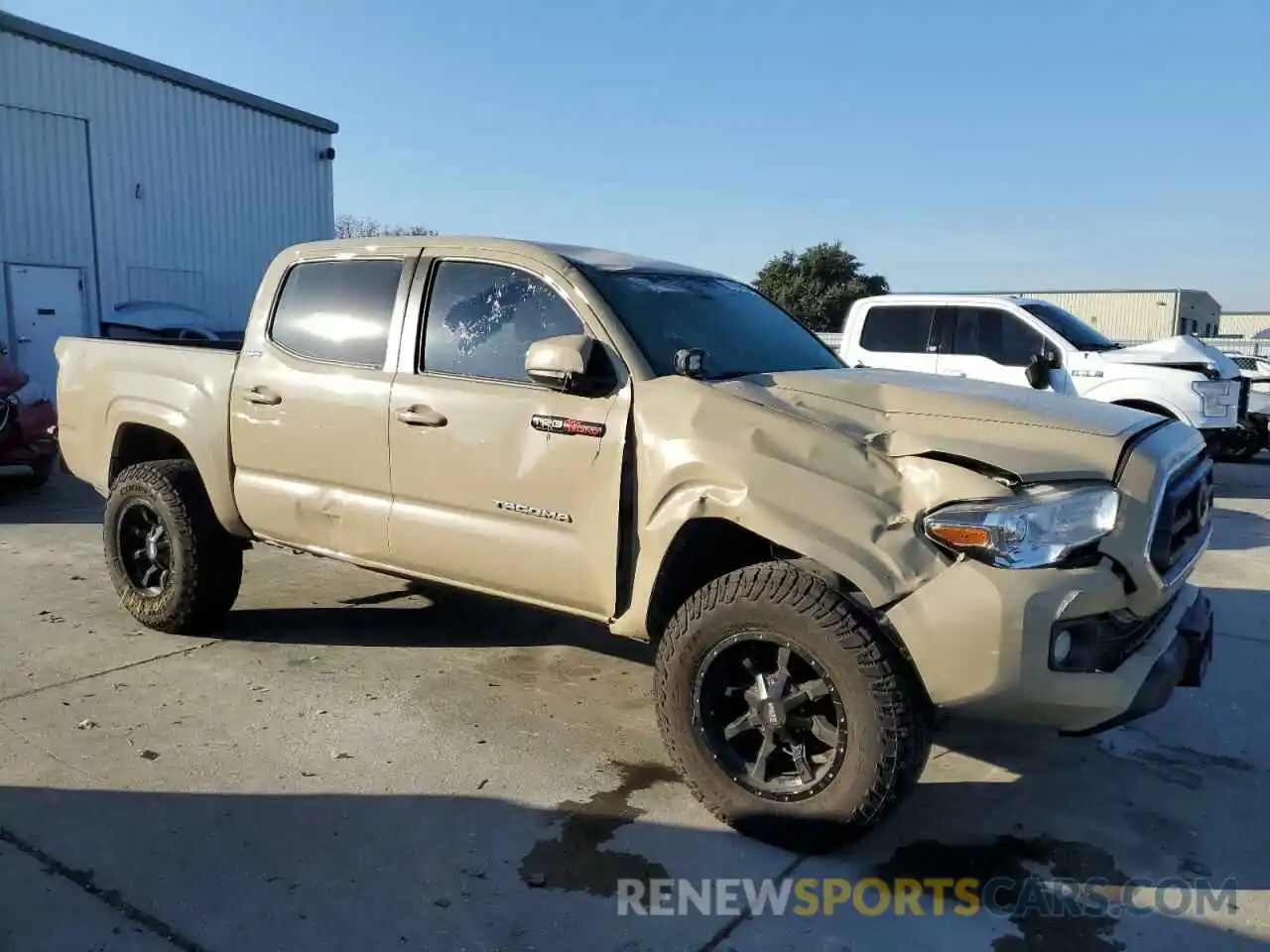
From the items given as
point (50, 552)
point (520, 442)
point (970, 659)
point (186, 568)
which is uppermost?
point (520, 442)

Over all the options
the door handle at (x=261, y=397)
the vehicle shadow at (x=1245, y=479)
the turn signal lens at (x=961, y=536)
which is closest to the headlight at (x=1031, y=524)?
the turn signal lens at (x=961, y=536)

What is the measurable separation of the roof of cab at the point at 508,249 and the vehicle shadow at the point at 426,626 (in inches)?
66.3

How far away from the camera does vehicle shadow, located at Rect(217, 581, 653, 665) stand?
5.05m

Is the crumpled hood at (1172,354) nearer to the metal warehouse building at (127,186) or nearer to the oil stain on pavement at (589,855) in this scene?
the oil stain on pavement at (589,855)

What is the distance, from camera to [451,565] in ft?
12.9

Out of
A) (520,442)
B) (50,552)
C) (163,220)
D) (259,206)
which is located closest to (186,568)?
(520,442)

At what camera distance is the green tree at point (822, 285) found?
133 feet

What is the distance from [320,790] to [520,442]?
138 cm

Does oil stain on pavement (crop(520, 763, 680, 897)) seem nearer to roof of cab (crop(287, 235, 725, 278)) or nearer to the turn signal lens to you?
the turn signal lens

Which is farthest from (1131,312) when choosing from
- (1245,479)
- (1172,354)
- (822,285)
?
(1172,354)

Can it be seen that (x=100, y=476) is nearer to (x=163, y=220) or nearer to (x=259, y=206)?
(x=163, y=220)

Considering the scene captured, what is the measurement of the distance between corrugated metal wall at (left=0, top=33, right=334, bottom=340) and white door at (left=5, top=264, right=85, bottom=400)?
35 centimetres

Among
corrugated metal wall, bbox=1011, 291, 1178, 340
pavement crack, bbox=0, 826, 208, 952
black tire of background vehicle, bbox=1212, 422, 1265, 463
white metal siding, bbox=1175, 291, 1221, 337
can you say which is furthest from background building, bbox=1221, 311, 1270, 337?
pavement crack, bbox=0, 826, 208, 952

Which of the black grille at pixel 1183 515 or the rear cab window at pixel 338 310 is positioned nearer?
the black grille at pixel 1183 515
